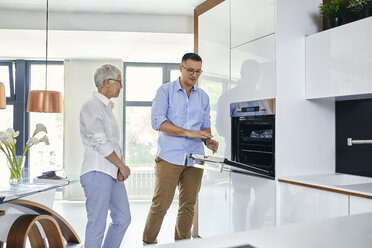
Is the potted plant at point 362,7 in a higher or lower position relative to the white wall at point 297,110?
higher

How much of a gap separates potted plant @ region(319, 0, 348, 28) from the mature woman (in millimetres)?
1565

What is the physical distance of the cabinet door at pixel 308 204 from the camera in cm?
235

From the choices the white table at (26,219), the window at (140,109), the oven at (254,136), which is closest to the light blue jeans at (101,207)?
the white table at (26,219)

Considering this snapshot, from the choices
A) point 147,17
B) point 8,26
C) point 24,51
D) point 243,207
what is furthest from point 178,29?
point 24,51

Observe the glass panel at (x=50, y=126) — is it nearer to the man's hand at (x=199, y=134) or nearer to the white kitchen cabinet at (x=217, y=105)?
the white kitchen cabinet at (x=217, y=105)

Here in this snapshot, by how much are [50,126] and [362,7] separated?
6.35 meters

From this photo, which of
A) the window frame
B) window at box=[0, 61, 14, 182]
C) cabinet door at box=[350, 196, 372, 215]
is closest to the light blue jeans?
cabinet door at box=[350, 196, 372, 215]

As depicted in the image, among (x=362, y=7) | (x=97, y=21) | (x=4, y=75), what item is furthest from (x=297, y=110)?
(x=4, y=75)

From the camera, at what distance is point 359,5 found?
8.41ft

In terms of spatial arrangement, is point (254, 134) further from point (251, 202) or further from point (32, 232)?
point (32, 232)

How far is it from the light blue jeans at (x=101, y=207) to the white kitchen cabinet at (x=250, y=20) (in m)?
1.62

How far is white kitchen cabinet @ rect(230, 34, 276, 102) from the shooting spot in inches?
117

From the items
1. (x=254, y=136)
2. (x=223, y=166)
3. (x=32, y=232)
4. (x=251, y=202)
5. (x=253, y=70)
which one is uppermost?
(x=253, y=70)

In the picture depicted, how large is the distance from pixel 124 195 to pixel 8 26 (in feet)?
10.6
